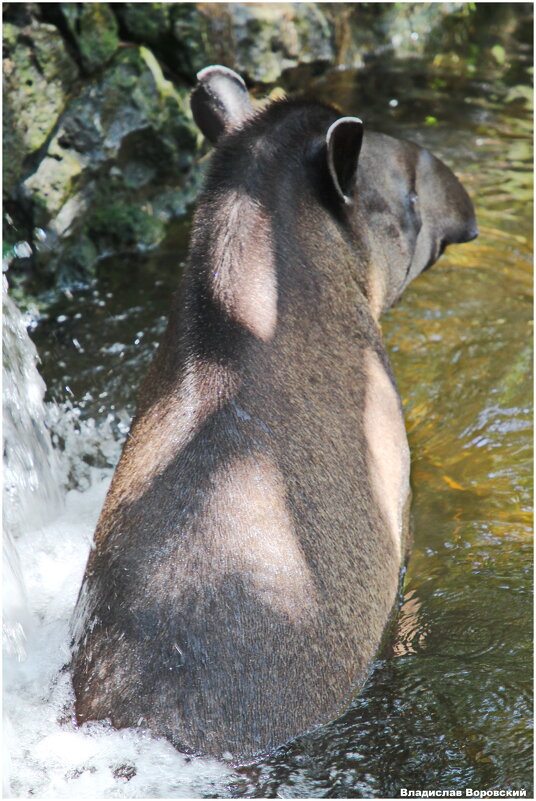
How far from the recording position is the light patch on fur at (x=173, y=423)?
300 centimetres

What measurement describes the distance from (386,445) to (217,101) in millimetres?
1820

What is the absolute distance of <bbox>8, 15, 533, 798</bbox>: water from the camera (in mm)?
2721

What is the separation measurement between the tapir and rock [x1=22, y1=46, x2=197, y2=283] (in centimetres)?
261

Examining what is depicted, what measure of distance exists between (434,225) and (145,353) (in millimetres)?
2023

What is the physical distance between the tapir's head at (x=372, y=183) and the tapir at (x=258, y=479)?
16 millimetres

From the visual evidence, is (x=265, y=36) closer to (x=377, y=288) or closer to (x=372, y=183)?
(x=372, y=183)

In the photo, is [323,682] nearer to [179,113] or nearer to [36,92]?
[36,92]

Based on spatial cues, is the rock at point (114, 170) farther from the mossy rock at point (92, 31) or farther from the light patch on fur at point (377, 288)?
the light patch on fur at point (377, 288)

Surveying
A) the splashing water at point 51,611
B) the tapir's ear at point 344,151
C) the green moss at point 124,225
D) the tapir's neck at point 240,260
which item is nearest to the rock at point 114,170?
the green moss at point 124,225

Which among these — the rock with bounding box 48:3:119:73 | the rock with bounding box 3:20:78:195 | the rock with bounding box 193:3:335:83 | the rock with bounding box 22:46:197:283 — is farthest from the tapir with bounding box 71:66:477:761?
the rock with bounding box 193:3:335:83

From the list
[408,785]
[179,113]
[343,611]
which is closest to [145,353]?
[179,113]

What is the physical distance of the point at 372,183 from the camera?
4336 mm

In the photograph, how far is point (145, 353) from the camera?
5.80m

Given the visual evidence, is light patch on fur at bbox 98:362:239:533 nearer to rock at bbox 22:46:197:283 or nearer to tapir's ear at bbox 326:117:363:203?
tapir's ear at bbox 326:117:363:203
